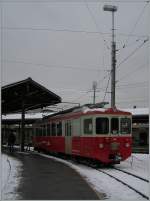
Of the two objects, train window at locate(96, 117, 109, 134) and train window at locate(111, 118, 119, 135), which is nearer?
train window at locate(96, 117, 109, 134)

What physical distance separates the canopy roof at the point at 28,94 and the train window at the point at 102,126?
29.5 ft

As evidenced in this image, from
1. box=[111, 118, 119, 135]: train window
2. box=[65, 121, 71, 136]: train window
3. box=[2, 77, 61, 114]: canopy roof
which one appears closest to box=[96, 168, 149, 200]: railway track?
box=[111, 118, 119, 135]: train window

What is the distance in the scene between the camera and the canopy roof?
30.1m

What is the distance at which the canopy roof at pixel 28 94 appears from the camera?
98.8ft

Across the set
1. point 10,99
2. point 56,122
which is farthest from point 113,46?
point 10,99

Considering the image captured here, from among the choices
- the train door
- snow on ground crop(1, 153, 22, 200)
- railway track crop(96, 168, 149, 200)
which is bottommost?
railway track crop(96, 168, 149, 200)

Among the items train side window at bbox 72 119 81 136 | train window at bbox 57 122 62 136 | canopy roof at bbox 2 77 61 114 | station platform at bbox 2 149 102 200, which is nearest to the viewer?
station platform at bbox 2 149 102 200

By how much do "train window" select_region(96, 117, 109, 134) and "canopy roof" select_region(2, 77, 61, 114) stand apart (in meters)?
8.99

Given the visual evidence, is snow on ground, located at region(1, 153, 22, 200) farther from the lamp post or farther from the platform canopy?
the platform canopy

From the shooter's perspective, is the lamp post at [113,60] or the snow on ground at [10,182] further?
the lamp post at [113,60]

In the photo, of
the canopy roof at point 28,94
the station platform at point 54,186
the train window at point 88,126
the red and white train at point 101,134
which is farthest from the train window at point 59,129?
the station platform at point 54,186

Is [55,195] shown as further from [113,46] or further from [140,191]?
[113,46]

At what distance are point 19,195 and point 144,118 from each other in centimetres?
3366

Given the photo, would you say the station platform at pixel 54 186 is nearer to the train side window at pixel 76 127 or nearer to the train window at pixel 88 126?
the train window at pixel 88 126
